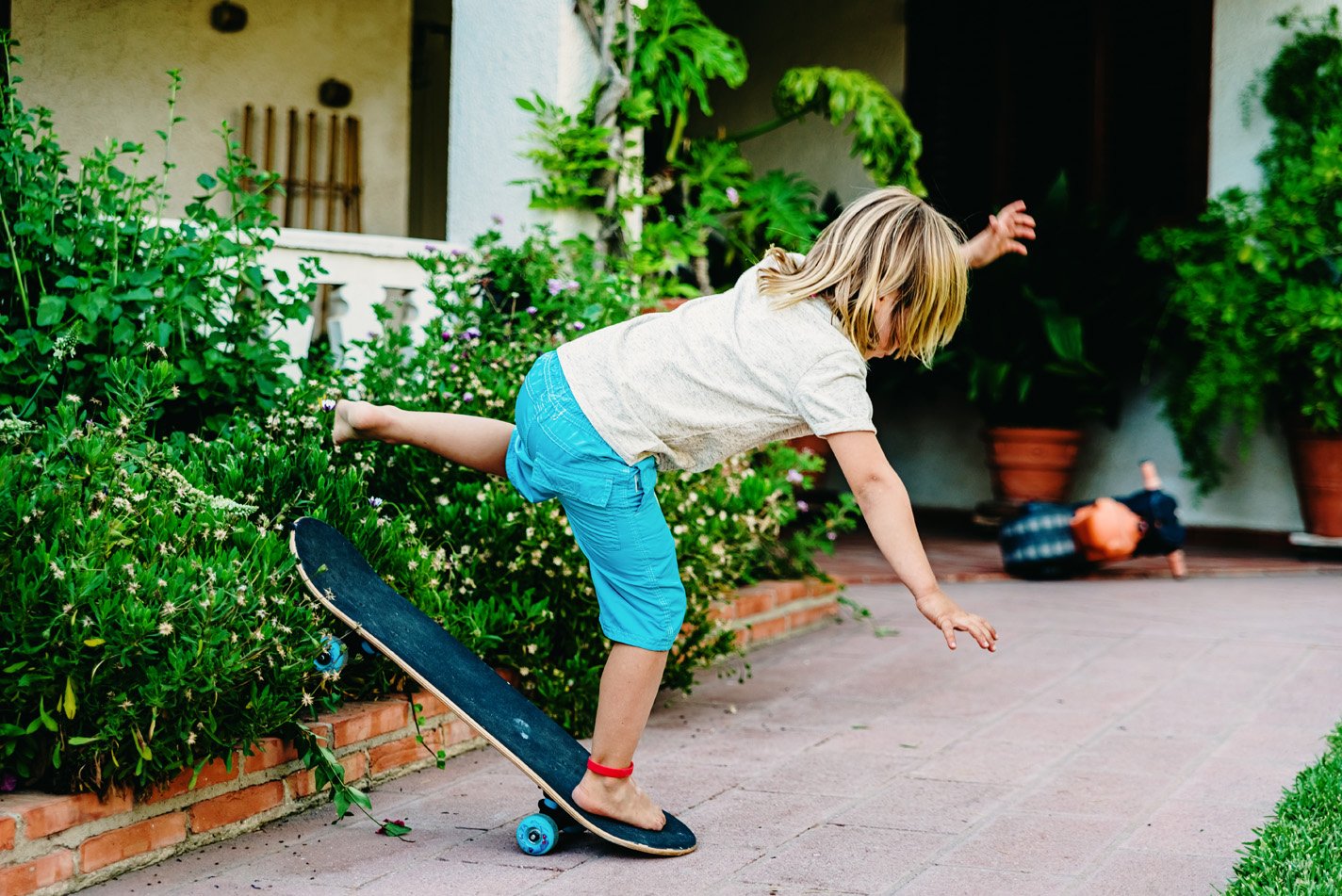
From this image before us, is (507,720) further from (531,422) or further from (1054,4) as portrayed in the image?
(1054,4)

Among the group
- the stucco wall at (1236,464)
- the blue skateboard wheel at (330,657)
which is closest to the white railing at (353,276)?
the blue skateboard wheel at (330,657)

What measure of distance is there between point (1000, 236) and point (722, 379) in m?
0.71

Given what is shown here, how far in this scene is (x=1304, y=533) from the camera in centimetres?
716

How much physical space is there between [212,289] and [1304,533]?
219 inches

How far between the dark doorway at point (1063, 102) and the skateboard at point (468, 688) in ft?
17.1

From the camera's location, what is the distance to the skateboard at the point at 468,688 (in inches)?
113

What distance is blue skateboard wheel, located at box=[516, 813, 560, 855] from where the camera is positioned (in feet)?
9.41

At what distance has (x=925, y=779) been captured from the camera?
349cm

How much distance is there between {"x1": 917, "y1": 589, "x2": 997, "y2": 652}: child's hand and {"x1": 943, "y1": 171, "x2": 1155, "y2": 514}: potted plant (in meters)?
4.90

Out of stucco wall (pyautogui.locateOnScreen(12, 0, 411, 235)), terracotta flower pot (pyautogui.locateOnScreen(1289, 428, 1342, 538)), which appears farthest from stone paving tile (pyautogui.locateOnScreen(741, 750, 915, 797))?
stucco wall (pyautogui.locateOnScreen(12, 0, 411, 235))

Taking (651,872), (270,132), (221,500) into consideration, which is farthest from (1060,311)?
(221,500)

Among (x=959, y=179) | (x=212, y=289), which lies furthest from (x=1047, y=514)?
(x=212, y=289)

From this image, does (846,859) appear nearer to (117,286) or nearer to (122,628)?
(122,628)

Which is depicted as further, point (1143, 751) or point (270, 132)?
point (270, 132)
